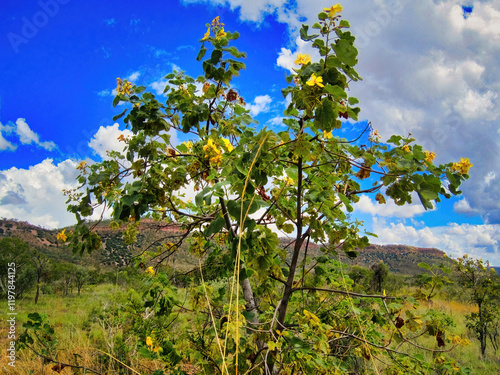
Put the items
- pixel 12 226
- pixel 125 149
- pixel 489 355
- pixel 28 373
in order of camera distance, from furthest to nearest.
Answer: pixel 12 226 → pixel 489 355 → pixel 28 373 → pixel 125 149

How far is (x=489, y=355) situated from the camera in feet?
23.5

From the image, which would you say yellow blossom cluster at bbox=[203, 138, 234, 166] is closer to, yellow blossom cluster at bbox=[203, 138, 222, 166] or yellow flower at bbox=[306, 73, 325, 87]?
yellow blossom cluster at bbox=[203, 138, 222, 166]

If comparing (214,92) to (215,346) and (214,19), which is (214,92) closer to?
(214,19)

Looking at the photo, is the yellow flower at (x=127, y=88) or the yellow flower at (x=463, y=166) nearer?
the yellow flower at (x=463, y=166)

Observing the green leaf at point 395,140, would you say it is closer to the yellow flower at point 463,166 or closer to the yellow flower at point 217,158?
the yellow flower at point 463,166

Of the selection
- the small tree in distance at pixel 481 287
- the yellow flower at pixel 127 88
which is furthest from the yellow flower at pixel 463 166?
the small tree in distance at pixel 481 287

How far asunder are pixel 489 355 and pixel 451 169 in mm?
9153

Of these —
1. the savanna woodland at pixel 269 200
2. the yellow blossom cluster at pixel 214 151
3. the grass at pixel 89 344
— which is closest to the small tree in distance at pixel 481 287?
the grass at pixel 89 344

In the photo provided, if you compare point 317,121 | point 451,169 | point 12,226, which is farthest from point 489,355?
point 12,226

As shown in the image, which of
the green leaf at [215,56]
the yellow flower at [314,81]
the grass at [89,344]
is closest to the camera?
the yellow flower at [314,81]

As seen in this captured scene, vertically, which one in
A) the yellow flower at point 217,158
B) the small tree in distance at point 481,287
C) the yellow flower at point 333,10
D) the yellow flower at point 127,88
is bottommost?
the small tree in distance at point 481,287

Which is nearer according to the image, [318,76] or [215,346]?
[318,76]

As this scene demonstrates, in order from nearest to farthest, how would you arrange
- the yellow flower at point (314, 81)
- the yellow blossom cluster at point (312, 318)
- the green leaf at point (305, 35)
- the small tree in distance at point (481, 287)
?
the yellow flower at point (314, 81) → the green leaf at point (305, 35) → the yellow blossom cluster at point (312, 318) → the small tree in distance at point (481, 287)

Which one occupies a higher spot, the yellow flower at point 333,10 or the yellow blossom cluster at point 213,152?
the yellow flower at point 333,10
